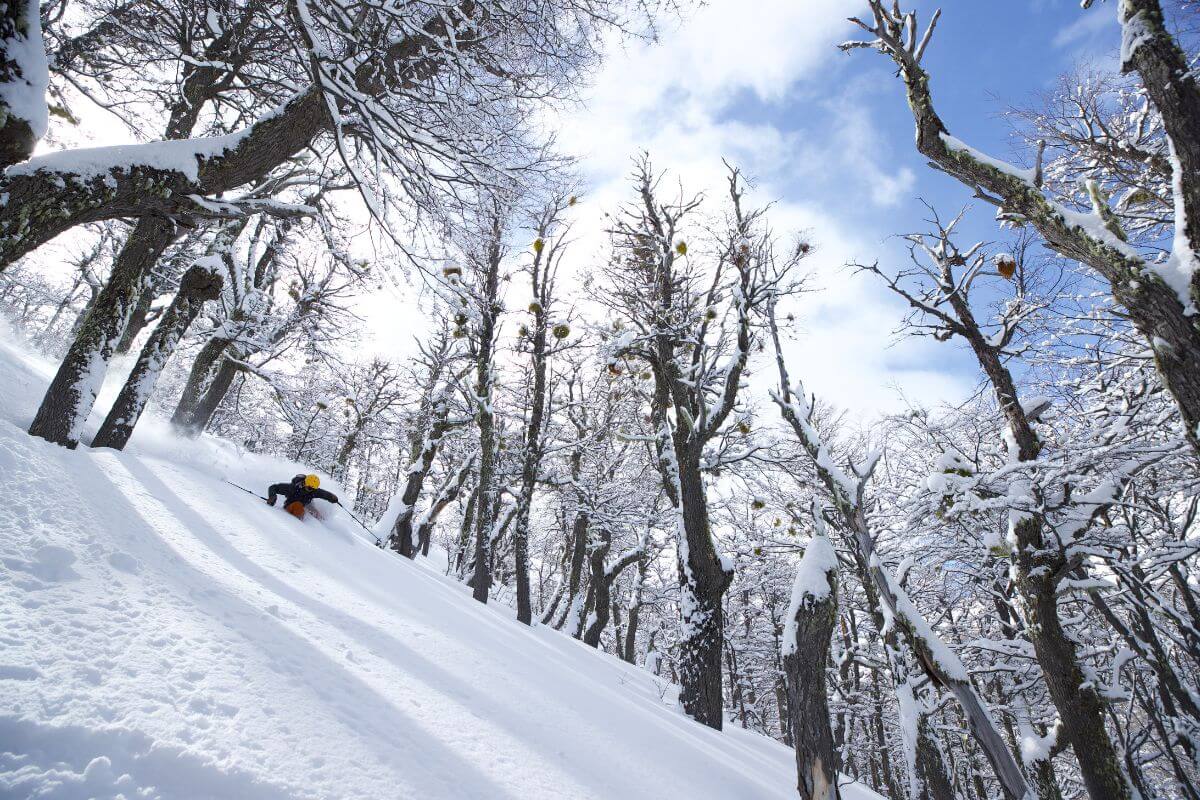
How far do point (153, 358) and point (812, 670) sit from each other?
869 centimetres

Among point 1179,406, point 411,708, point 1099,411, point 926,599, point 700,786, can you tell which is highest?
point 1099,411

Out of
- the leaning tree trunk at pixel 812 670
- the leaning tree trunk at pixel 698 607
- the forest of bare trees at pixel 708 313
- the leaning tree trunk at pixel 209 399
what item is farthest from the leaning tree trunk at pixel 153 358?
the leaning tree trunk at pixel 812 670

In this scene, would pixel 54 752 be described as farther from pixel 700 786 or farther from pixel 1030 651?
pixel 1030 651

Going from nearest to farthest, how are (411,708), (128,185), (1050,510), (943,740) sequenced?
1. (411,708)
2. (128,185)
3. (1050,510)
4. (943,740)

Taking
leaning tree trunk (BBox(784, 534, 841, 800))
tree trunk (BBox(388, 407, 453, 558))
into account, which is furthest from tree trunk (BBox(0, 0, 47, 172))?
tree trunk (BBox(388, 407, 453, 558))

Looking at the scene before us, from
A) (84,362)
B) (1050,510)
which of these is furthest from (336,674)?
(1050,510)

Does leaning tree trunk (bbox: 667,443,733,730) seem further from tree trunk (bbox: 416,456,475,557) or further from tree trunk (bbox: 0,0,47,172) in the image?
tree trunk (bbox: 416,456,475,557)

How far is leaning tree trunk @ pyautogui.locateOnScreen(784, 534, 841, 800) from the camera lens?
3.15 meters

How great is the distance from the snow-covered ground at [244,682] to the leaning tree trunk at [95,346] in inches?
42.3

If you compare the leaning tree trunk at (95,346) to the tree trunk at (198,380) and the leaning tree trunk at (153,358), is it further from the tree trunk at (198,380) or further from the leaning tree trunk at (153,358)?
the tree trunk at (198,380)

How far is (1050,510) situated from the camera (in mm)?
5219

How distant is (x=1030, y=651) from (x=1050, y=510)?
339cm

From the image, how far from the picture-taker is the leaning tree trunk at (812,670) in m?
3.15

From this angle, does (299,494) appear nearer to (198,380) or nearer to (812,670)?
(198,380)
